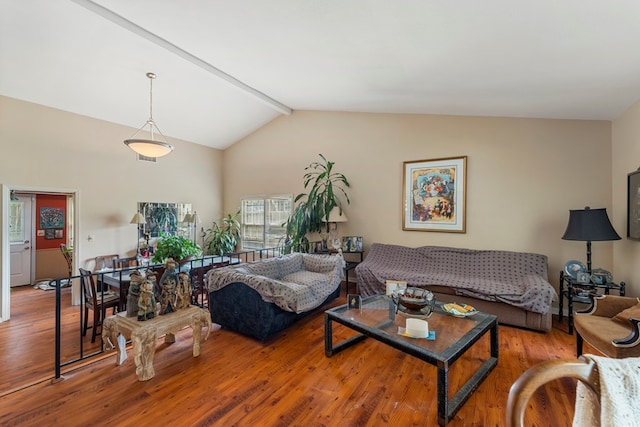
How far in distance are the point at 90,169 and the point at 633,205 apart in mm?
7252

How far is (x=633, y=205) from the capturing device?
2.81 m

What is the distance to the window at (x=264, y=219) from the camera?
5.99 meters

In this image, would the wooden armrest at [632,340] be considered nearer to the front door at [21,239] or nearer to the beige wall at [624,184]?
the beige wall at [624,184]

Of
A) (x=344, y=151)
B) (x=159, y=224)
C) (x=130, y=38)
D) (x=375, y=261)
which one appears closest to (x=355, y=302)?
(x=375, y=261)

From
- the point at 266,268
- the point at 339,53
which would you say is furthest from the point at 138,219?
the point at 339,53

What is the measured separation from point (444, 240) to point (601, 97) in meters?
2.33

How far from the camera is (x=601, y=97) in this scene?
2.70 meters

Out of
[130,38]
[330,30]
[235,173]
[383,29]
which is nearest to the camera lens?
[383,29]

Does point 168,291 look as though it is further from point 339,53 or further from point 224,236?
point 224,236

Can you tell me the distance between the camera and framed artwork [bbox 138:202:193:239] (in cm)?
532

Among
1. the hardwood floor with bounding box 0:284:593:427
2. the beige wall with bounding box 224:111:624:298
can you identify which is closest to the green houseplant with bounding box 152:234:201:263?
the hardwood floor with bounding box 0:284:593:427

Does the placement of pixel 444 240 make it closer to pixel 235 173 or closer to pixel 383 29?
pixel 383 29

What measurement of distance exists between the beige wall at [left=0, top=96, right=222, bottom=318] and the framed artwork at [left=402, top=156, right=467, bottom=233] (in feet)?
15.2

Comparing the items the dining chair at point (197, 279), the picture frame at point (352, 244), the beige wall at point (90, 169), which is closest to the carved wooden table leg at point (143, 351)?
the dining chair at point (197, 279)
